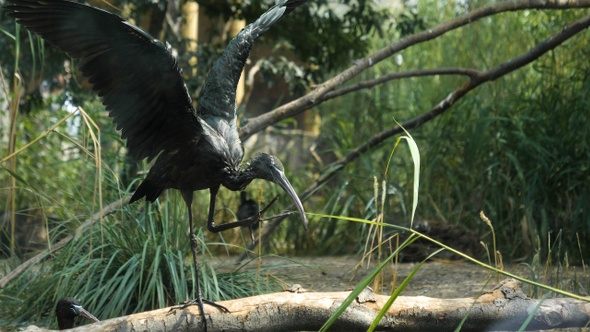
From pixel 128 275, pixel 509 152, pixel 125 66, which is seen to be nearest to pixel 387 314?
pixel 125 66

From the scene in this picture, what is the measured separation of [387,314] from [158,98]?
4.55ft

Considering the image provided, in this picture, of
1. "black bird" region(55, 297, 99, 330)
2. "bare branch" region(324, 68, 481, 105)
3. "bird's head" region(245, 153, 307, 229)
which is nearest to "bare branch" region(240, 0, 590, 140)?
"bare branch" region(324, 68, 481, 105)

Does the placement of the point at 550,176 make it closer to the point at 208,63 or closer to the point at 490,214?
the point at 490,214

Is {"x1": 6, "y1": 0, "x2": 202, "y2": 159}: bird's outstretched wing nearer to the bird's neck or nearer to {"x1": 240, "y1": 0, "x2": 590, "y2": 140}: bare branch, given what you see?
the bird's neck

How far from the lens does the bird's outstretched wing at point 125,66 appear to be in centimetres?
352

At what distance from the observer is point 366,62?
225 inches

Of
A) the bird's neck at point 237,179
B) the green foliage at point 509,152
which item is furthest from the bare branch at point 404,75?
the bird's neck at point 237,179

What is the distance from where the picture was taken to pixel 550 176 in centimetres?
669

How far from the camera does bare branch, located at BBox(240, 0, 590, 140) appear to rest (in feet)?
17.7

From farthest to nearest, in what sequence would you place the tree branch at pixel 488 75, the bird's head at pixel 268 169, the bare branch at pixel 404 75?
the bare branch at pixel 404 75 → the tree branch at pixel 488 75 → the bird's head at pixel 268 169

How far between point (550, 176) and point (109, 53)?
13.8 ft

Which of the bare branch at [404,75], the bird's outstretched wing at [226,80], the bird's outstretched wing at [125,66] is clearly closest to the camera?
the bird's outstretched wing at [125,66]

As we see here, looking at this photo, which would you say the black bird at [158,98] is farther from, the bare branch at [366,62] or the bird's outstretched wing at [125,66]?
the bare branch at [366,62]

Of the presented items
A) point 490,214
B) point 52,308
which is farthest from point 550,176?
point 52,308
